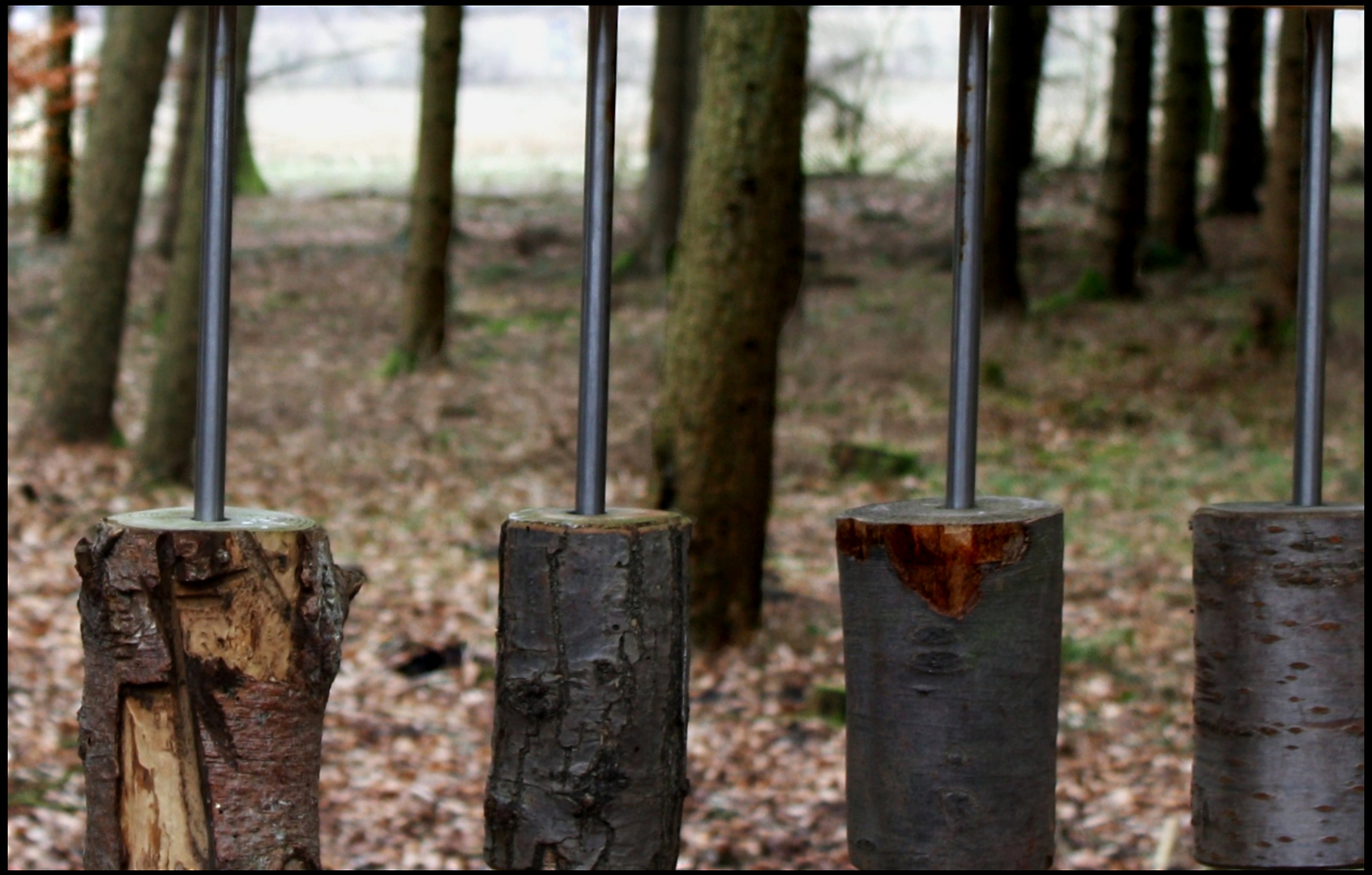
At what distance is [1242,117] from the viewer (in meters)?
16.8

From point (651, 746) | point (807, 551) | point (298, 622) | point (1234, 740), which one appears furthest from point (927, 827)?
point (807, 551)

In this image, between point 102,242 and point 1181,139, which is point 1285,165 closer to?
point 1181,139

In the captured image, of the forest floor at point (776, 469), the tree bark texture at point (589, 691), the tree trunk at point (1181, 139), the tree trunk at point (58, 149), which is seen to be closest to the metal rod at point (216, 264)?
the tree bark texture at point (589, 691)

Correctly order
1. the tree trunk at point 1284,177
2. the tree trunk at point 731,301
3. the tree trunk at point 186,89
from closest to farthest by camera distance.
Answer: the tree trunk at point 731,301
the tree trunk at point 1284,177
the tree trunk at point 186,89

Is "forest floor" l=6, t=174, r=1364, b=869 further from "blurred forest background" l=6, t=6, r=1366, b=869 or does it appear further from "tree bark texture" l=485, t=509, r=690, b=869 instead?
"tree bark texture" l=485, t=509, r=690, b=869

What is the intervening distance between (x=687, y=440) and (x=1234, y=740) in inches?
192

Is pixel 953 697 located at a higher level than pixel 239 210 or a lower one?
lower

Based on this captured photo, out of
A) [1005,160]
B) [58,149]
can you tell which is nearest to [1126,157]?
[1005,160]

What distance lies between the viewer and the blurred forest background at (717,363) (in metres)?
5.54

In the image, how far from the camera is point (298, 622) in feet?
4.68

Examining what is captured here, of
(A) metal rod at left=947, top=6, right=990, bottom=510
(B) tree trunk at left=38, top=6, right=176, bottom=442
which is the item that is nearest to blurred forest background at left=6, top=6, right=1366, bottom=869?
(B) tree trunk at left=38, top=6, right=176, bottom=442

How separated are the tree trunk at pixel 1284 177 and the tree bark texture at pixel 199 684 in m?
10.0

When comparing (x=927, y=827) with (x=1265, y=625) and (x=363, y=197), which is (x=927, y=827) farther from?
(x=363, y=197)

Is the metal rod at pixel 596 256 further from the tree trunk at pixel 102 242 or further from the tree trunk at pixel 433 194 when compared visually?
the tree trunk at pixel 433 194
